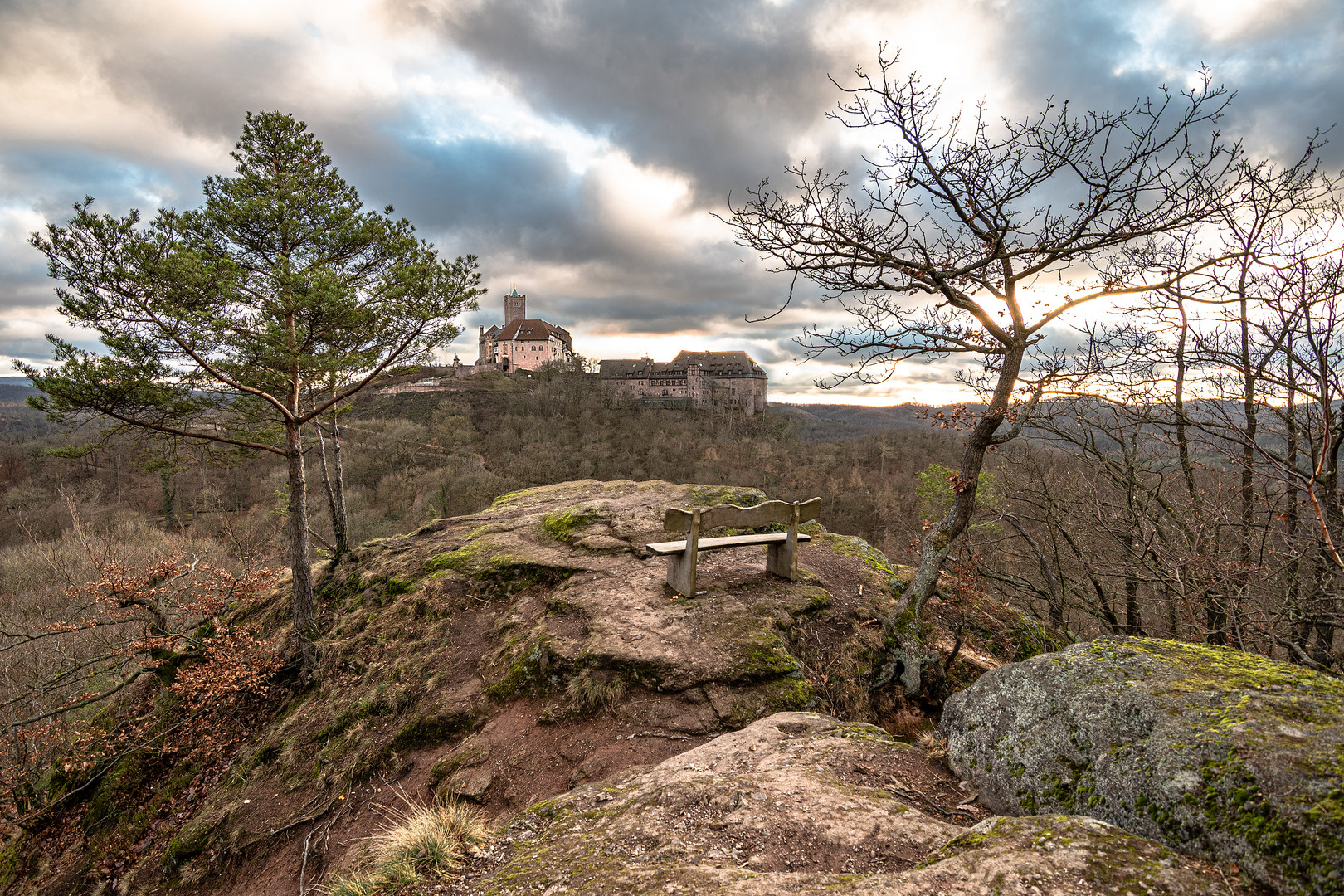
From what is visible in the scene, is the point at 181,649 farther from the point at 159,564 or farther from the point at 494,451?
the point at 494,451

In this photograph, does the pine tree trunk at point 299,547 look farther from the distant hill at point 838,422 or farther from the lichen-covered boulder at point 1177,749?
the distant hill at point 838,422

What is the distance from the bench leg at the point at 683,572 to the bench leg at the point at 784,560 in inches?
49.1

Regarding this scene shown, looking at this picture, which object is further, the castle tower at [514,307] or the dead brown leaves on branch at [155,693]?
the castle tower at [514,307]

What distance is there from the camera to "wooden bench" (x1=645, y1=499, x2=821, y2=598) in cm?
569

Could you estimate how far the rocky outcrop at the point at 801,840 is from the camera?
1.91m

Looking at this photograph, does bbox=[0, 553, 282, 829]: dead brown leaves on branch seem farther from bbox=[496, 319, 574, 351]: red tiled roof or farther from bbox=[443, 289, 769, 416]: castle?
bbox=[496, 319, 574, 351]: red tiled roof

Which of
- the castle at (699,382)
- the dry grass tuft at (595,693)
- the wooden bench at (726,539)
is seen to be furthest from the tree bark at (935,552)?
the castle at (699,382)

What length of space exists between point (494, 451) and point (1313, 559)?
156 feet

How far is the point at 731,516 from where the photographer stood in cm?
581

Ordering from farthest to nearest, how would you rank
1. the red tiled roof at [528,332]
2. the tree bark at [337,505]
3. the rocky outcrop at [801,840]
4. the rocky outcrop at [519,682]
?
the red tiled roof at [528,332] → the tree bark at [337,505] → the rocky outcrop at [519,682] → the rocky outcrop at [801,840]

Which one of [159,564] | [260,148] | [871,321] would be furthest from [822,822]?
[260,148]

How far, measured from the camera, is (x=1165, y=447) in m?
6.28

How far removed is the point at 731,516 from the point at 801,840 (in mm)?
3505

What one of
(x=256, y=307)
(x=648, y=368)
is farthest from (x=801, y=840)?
(x=648, y=368)
